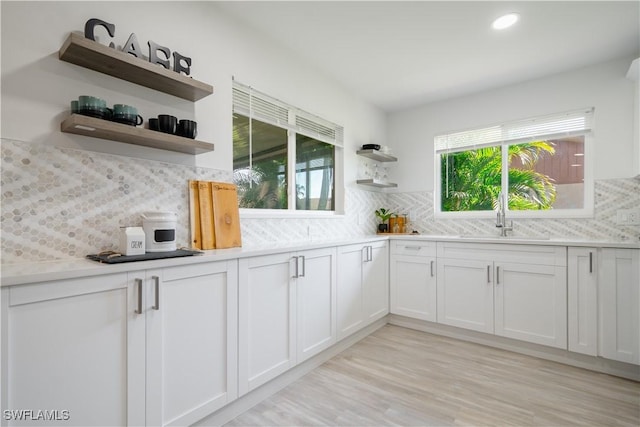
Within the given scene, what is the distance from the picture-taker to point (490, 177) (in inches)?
143

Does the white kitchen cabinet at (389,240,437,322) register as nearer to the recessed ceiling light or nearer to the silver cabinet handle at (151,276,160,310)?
the recessed ceiling light

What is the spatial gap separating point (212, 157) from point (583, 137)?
348 cm

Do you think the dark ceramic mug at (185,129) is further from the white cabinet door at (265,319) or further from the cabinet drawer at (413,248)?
the cabinet drawer at (413,248)

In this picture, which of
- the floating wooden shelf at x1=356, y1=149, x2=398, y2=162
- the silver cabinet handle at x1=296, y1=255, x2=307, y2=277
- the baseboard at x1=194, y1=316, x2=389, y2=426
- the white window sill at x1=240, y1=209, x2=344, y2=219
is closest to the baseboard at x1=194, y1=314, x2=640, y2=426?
the baseboard at x1=194, y1=316, x2=389, y2=426

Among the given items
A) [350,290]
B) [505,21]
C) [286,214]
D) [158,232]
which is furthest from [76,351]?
[505,21]

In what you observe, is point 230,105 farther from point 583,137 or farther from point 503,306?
point 583,137

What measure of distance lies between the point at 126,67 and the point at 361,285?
246 centimetres

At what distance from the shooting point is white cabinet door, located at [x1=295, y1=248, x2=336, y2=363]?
7.54ft

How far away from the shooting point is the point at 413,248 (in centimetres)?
337

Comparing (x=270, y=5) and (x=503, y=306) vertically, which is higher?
(x=270, y=5)

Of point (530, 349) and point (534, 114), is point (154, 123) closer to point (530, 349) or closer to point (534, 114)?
point (530, 349)

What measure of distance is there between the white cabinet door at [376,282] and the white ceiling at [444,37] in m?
1.80

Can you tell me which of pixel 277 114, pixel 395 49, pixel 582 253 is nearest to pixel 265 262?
pixel 277 114

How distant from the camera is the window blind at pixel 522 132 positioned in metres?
3.08
